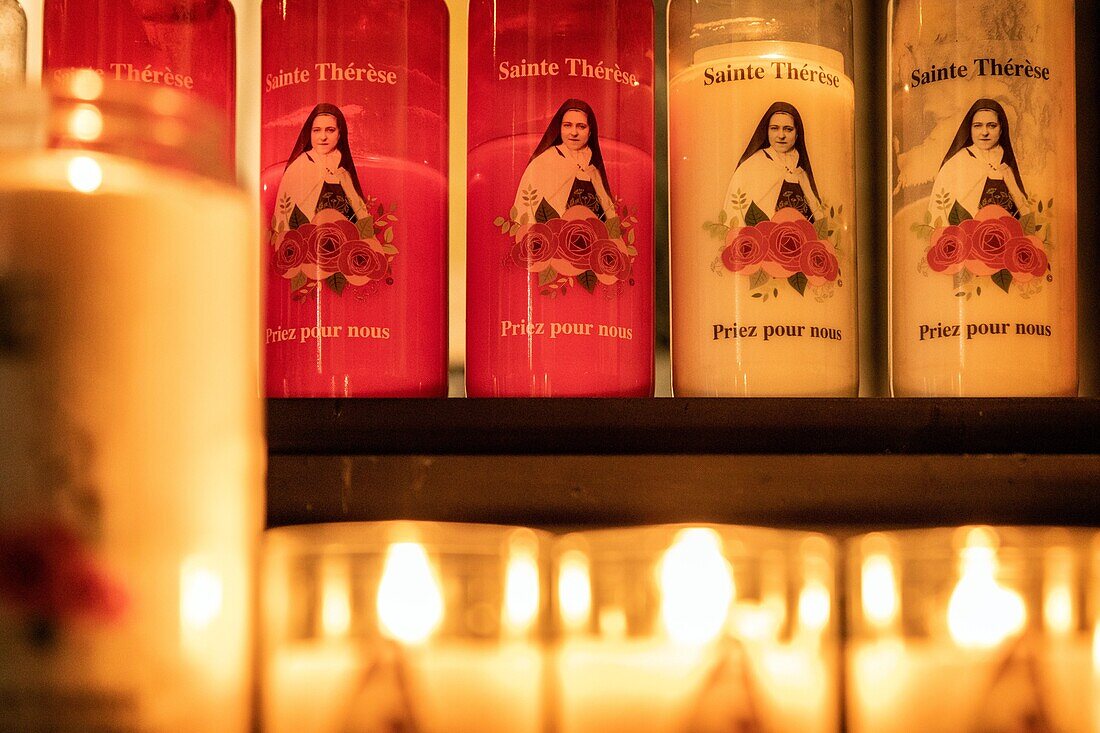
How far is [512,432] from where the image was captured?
494 mm

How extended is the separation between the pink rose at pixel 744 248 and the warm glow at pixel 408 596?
222mm

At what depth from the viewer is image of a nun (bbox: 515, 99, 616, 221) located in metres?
0.53

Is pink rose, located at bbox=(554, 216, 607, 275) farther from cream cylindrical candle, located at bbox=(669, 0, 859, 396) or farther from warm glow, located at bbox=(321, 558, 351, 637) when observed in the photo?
warm glow, located at bbox=(321, 558, 351, 637)

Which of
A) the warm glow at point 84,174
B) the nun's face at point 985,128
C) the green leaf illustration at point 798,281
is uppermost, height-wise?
the nun's face at point 985,128

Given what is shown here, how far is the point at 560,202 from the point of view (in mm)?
534

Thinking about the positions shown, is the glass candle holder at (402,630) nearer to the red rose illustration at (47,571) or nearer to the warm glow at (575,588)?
the warm glow at (575,588)

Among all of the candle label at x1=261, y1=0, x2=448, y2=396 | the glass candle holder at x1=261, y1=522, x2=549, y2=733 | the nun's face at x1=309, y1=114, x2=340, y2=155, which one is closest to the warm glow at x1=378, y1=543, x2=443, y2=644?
the glass candle holder at x1=261, y1=522, x2=549, y2=733

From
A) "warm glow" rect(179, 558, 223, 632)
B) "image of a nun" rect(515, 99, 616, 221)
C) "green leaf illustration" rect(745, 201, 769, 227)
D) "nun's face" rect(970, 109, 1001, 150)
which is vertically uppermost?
"nun's face" rect(970, 109, 1001, 150)

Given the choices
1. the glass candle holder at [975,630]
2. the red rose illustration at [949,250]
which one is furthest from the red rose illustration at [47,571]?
the red rose illustration at [949,250]

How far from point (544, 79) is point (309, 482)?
25cm

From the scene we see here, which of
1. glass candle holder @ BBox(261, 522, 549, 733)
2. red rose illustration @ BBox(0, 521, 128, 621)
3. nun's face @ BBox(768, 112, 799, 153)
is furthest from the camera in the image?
nun's face @ BBox(768, 112, 799, 153)

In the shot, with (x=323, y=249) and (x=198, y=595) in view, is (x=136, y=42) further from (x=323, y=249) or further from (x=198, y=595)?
(x=198, y=595)

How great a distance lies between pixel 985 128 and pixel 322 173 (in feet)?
1.17

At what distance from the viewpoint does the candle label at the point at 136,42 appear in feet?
1.85
